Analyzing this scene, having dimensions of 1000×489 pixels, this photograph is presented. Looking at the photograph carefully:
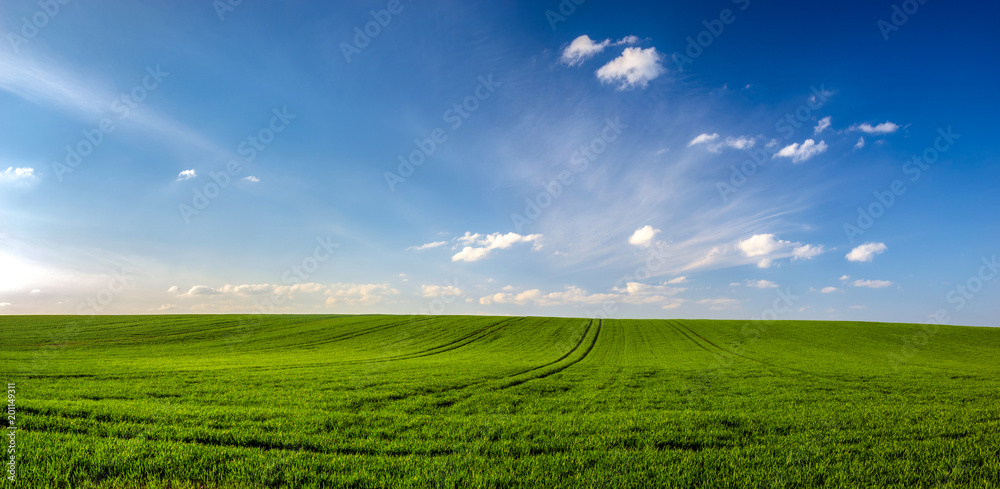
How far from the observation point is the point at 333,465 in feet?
23.8

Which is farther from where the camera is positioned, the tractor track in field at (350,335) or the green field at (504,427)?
the tractor track in field at (350,335)

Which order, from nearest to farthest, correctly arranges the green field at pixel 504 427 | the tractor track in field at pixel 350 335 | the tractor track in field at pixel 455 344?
1. the green field at pixel 504 427
2. the tractor track in field at pixel 455 344
3. the tractor track in field at pixel 350 335

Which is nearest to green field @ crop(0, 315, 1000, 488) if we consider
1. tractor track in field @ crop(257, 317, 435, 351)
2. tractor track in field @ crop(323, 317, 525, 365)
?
tractor track in field @ crop(323, 317, 525, 365)

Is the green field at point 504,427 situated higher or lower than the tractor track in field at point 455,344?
higher

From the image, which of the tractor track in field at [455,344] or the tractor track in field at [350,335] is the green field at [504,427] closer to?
the tractor track in field at [455,344]

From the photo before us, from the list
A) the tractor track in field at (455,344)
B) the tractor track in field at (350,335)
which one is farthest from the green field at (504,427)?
the tractor track in field at (350,335)

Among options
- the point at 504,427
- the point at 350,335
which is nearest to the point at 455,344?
the point at 350,335

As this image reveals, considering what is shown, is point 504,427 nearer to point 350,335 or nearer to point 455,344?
point 455,344

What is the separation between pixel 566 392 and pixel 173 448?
42.9 feet

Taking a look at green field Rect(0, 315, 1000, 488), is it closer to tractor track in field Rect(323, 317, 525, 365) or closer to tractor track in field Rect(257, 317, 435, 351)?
tractor track in field Rect(323, 317, 525, 365)

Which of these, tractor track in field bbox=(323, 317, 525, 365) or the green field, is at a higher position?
the green field

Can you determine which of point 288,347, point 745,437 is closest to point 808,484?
point 745,437

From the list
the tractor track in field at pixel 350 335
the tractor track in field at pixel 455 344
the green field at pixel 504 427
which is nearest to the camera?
the green field at pixel 504 427

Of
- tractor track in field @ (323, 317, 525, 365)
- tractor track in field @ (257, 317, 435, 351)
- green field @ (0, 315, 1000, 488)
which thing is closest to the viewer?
green field @ (0, 315, 1000, 488)
